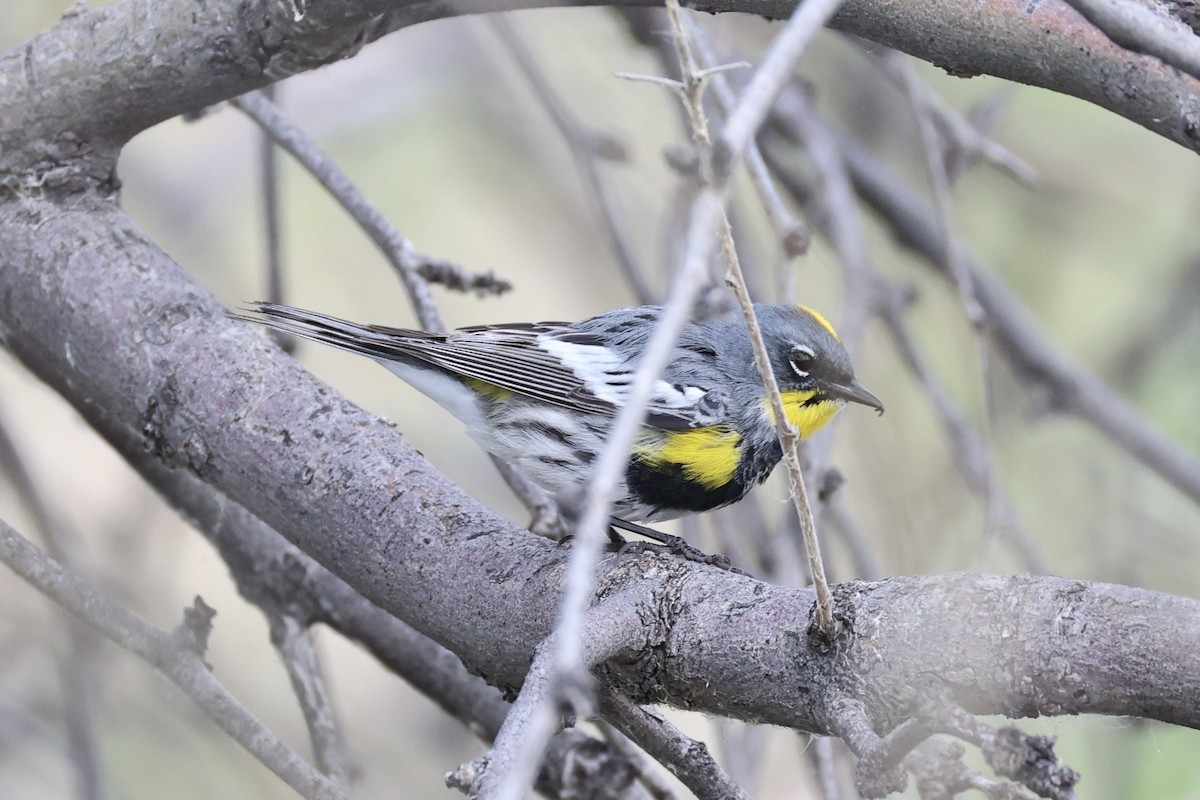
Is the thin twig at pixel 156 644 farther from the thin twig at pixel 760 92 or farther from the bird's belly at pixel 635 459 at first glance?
the thin twig at pixel 760 92

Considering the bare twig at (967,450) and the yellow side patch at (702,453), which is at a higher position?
the bare twig at (967,450)

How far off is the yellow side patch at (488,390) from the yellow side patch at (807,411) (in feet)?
2.79

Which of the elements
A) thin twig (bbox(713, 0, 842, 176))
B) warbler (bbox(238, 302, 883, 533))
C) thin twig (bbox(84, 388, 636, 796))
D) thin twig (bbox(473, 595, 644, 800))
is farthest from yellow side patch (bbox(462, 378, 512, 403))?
thin twig (bbox(713, 0, 842, 176))

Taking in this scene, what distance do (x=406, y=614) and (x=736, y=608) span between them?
2.30 ft

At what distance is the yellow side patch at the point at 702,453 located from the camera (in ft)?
10.6

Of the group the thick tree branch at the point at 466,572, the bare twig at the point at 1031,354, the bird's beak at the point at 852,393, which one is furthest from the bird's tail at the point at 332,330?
the bare twig at the point at 1031,354

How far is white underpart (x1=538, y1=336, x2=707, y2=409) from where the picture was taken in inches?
130

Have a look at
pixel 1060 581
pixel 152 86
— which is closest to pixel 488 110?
pixel 152 86

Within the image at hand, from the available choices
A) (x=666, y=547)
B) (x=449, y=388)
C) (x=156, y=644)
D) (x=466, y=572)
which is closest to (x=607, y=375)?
(x=449, y=388)

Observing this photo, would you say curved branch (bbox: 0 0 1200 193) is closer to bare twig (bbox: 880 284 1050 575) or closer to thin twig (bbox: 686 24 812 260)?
thin twig (bbox: 686 24 812 260)

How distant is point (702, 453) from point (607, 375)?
0.37 m

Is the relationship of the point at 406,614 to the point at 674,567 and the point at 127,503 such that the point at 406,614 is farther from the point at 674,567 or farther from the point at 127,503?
the point at 127,503

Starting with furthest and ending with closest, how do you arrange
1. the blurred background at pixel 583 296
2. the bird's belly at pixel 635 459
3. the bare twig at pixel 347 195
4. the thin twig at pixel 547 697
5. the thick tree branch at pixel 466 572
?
1. the blurred background at pixel 583 296
2. the bird's belly at pixel 635 459
3. the bare twig at pixel 347 195
4. the thick tree branch at pixel 466 572
5. the thin twig at pixel 547 697

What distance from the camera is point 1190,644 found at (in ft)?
5.01
